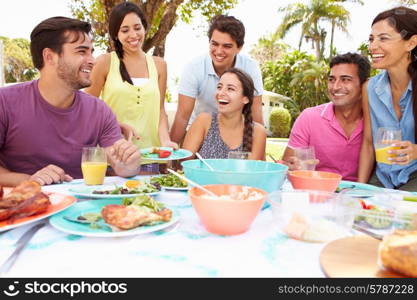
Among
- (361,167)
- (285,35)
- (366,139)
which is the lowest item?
(361,167)

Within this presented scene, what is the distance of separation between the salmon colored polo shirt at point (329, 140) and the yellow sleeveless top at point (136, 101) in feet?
4.66

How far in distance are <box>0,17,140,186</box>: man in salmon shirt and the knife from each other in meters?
1.06

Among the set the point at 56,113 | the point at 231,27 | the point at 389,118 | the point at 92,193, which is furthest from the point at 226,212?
the point at 231,27

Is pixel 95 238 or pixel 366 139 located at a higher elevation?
pixel 366 139

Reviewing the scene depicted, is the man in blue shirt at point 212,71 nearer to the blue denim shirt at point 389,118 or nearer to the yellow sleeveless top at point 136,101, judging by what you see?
the yellow sleeveless top at point 136,101

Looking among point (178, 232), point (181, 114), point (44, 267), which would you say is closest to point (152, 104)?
point (181, 114)

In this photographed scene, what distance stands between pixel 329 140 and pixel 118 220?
270 centimetres

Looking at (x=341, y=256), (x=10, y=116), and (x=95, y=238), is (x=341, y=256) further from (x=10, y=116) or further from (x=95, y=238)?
(x=10, y=116)

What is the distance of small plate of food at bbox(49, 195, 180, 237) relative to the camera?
125 cm

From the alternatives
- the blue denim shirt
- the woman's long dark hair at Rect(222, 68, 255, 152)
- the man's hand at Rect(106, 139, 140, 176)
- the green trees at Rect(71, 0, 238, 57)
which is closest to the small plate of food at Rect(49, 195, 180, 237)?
the man's hand at Rect(106, 139, 140, 176)

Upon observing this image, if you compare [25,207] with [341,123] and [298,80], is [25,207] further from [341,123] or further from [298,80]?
[298,80]

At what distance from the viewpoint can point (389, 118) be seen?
3.15 metres

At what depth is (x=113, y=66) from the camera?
12.2 feet

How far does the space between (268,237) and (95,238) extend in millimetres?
591
